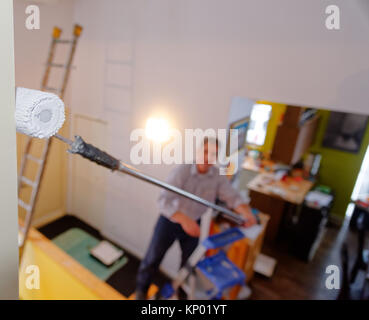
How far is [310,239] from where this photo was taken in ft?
10.9

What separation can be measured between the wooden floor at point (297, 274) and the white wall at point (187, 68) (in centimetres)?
109

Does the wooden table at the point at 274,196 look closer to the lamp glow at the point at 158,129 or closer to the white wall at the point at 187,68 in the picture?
the white wall at the point at 187,68

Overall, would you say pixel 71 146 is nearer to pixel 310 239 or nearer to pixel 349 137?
pixel 310 239

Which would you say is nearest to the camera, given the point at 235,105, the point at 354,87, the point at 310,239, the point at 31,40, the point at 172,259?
the point at 354,87

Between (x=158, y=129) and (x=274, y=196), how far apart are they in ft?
6.37

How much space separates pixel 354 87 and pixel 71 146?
4.94 ft

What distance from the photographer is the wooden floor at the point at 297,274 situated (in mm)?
2730

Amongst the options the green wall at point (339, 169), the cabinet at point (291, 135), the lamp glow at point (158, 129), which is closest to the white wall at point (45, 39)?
the lamp glow at point (158, 129)

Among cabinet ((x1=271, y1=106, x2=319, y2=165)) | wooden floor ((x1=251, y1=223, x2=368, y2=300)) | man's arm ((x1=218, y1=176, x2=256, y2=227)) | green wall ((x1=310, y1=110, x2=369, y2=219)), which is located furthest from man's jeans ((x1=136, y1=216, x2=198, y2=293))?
green wall ((x1=310, y1=110, x2=369, y2=219))

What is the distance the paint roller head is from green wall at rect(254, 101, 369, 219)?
4.11 m

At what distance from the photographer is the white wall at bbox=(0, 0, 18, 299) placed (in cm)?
30

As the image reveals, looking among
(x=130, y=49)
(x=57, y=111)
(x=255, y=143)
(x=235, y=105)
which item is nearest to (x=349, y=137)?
(x=255, y=143)

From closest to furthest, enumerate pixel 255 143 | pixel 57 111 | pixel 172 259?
pixel 57 111 < pixel 172 259 < pixel 255 143

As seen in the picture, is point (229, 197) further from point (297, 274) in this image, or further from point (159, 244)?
point (297, 274)
